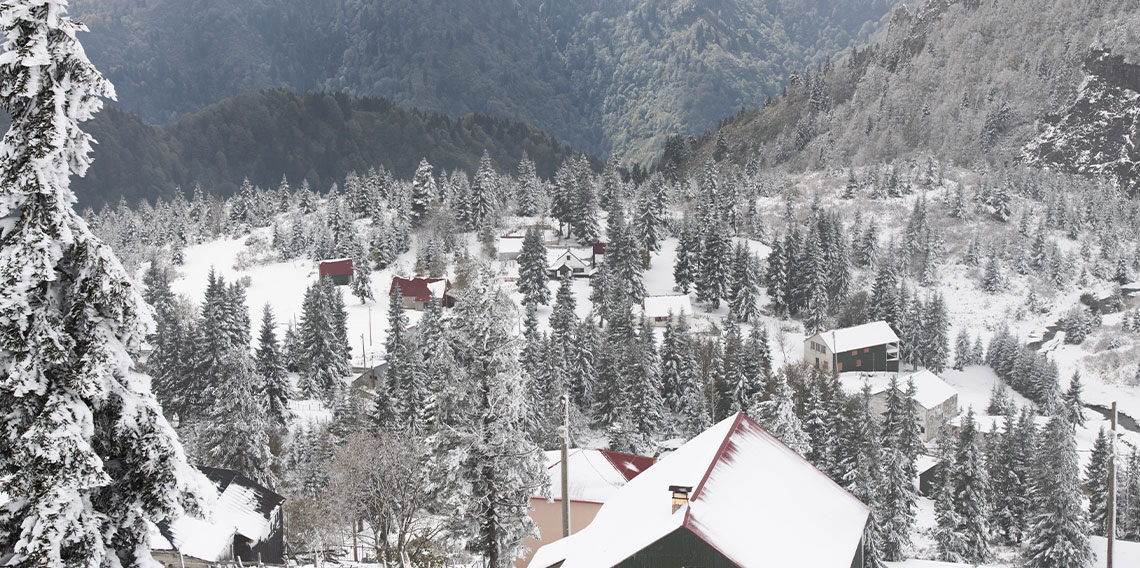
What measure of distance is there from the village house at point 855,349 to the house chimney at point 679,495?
60980mm

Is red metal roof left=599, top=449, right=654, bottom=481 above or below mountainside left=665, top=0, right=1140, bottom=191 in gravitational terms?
below

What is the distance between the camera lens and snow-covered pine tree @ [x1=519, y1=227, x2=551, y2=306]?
8981 centimetres

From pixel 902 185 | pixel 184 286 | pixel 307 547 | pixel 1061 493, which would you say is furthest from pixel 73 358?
pixel 902 185

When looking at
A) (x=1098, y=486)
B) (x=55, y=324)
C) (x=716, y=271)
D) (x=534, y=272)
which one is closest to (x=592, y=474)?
(x=55, y=324)

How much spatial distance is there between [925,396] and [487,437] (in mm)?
63963

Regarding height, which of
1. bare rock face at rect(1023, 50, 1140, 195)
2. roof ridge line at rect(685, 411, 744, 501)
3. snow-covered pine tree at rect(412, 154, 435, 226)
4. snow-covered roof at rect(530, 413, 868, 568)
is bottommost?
snow-covered roof at rect(530, 413, 868, 568)

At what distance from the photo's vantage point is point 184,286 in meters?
103

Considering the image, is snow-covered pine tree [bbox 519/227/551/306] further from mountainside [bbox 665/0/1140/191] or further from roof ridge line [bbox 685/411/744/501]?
mountainside [bbox 665/0/1140/191]

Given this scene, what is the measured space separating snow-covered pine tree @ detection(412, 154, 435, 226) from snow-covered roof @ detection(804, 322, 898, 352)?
176 feet

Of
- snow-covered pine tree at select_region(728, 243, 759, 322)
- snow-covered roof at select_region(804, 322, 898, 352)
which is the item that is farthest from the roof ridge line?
snow-covered pine tree at select_region(728, 243, 759, 322)

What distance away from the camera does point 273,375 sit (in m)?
60.6

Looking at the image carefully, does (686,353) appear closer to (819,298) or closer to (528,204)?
(819,298)

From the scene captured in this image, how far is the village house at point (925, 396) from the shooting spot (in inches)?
2980

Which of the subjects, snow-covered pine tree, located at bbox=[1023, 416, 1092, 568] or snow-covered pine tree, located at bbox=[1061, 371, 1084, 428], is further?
snow-covered pine tree, located at bbox=[1061, 371, 1084, 428]
